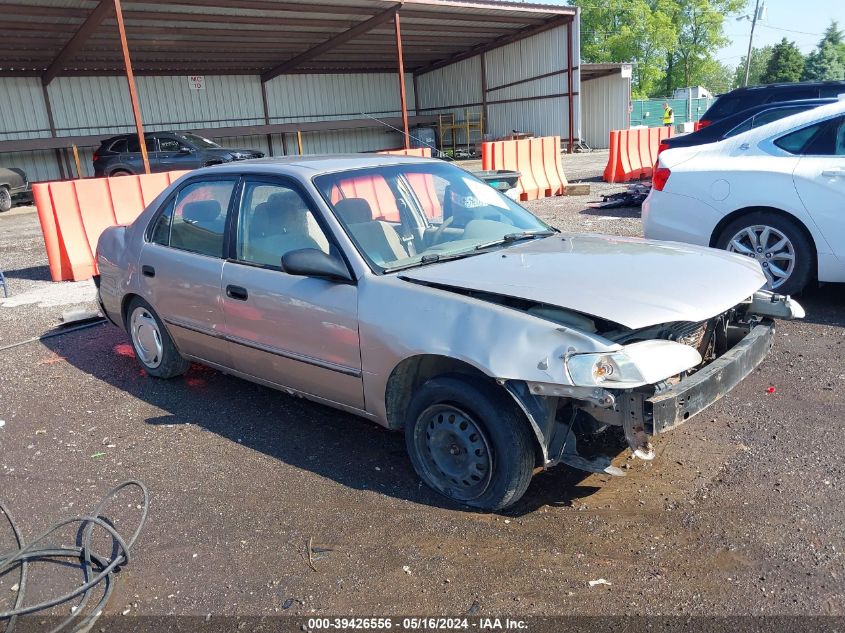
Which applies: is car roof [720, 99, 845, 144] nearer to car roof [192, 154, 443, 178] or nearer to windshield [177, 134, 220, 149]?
car roof [192, 154, 443, 178]

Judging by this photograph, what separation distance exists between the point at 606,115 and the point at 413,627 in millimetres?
31059

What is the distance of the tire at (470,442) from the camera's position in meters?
3.05

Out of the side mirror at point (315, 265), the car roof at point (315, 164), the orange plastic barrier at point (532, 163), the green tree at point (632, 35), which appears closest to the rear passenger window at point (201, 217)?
the car roof at point (315, 164)

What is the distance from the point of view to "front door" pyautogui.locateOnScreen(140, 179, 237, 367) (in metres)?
4.40

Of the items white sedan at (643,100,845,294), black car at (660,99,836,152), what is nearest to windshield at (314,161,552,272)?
white sedan at (643,100,845,294)

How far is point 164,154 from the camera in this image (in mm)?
19125

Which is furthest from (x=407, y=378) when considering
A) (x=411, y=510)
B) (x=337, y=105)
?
(x=337, y=105)

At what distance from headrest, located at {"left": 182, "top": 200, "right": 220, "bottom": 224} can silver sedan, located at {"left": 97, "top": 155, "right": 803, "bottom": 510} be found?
2 cm

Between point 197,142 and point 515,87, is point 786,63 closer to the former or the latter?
point 515,87

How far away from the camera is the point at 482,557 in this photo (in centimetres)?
293

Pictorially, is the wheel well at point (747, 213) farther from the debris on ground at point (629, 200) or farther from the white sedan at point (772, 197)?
the debris on ground at point (629, 200)

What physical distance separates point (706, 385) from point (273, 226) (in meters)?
2.56

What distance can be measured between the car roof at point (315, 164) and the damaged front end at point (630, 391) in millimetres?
1902

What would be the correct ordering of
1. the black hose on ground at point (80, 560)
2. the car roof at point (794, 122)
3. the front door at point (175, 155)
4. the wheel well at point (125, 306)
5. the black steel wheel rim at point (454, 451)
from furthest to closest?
the front door at point (175, 155), the car roof at point (794, 122), the wheel well at point (125, 306), the black steel wheel rim at point (454, 451), the black hose on ground at point (80, 560)
